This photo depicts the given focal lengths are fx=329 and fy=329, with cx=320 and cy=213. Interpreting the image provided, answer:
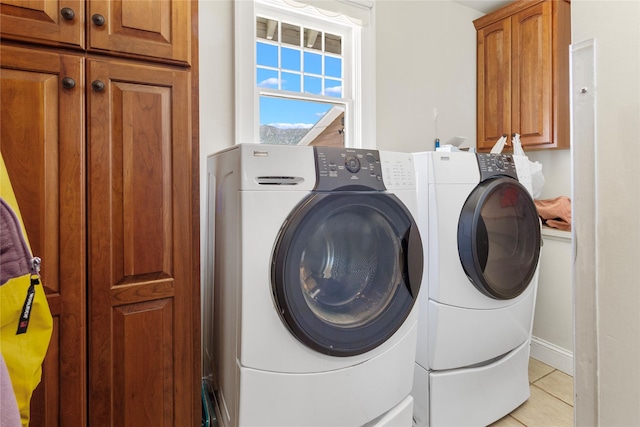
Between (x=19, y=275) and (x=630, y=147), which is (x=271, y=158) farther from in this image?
(x=630, y=147)

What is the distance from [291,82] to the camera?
6.72ft

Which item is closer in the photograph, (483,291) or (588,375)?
(588,375)

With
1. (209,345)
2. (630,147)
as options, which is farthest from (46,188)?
(630,147)

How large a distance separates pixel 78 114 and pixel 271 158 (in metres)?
0.59

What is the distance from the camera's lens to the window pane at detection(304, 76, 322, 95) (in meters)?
2.10

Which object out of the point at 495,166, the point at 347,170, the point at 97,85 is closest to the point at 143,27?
the point at 97,85

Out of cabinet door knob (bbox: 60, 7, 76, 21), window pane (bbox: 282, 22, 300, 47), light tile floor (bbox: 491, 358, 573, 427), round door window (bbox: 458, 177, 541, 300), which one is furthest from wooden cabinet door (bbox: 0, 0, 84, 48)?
light tile floor (bbox: 491, 358, 573, 427)

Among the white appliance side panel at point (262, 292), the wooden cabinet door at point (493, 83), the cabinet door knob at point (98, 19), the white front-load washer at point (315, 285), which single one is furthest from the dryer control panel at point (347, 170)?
the wooden cabinet door at point (493, 83)

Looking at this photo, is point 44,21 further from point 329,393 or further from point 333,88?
point 333,88

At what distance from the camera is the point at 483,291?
1528mm

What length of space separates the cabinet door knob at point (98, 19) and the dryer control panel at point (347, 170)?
0.76 m

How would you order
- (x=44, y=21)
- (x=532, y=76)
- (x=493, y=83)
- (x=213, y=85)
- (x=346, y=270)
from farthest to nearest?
(x=493, y=83) < (x=532, y=76) < (x=213, y=85) < (x=346, y=270) < (x=44, y=21)

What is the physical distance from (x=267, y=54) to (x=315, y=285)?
1482 mm

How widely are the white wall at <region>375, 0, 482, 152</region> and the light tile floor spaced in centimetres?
171
